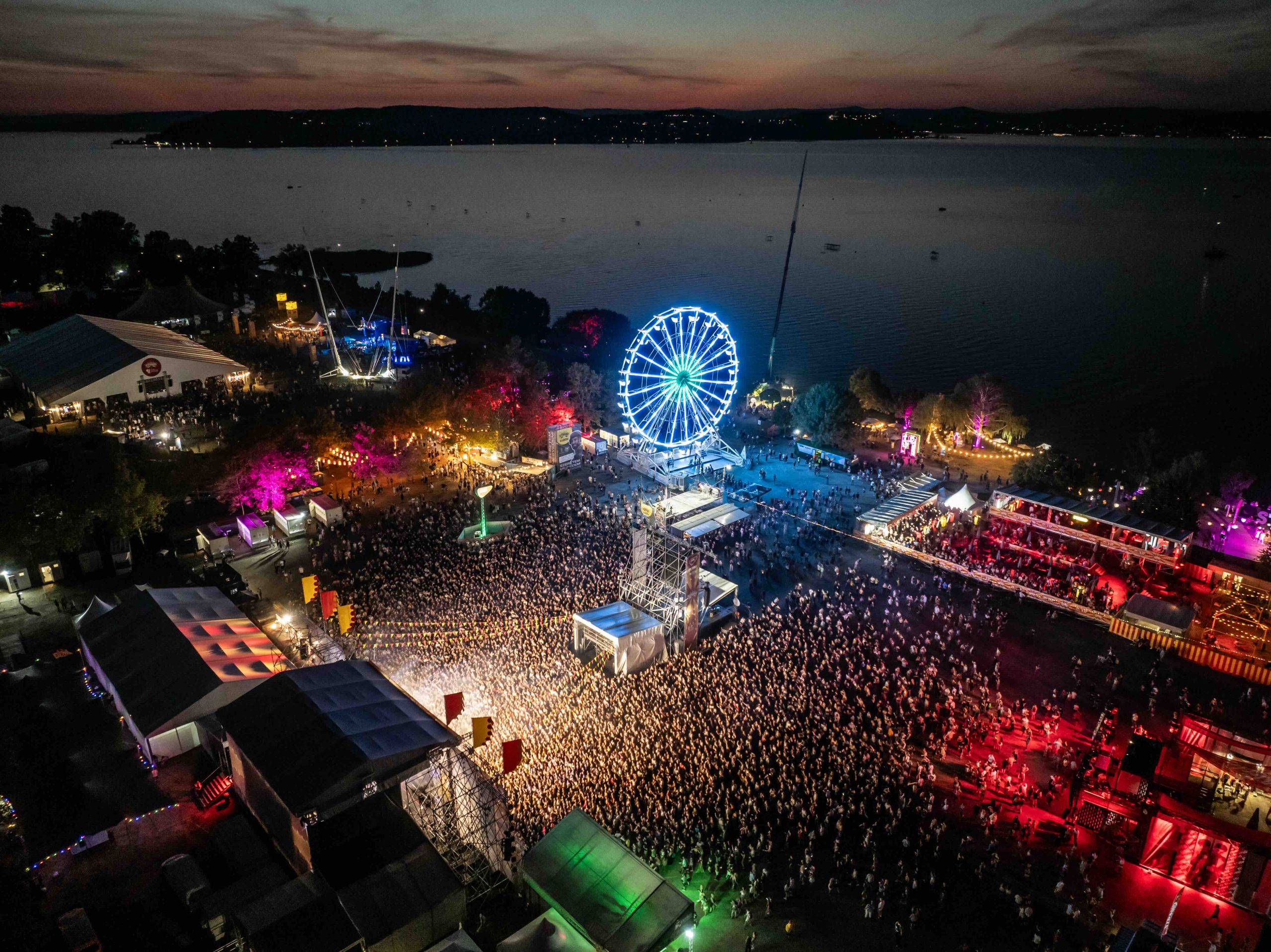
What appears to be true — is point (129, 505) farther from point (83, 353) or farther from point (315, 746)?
point (83, 353)

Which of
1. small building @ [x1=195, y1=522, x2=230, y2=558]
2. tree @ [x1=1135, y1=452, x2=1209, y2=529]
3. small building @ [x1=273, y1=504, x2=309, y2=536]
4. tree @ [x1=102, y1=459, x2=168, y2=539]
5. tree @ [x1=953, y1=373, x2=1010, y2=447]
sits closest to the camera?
tree @ [x1=102, y1=459, x2=168, y2=539]

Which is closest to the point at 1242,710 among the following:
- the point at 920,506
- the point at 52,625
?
the point at 920,506

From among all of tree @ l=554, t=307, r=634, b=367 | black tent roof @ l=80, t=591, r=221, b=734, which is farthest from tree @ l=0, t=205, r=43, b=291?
black tent roof @ l=80, t=591, r=221, b=734

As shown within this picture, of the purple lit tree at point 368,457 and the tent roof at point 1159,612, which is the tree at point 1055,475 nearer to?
the tent roof at point 1159,612

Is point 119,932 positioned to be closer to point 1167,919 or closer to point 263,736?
point 263,736

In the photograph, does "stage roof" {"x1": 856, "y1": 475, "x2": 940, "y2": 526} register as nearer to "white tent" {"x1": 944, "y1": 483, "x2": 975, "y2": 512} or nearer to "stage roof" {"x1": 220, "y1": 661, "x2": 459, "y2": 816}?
"white tent" {"x1": 944, "y1": 483, "x2": 975, "y2": 512}

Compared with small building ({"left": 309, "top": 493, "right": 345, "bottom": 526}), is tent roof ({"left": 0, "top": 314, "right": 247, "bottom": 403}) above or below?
above

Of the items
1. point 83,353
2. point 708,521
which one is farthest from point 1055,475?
point 83,353
